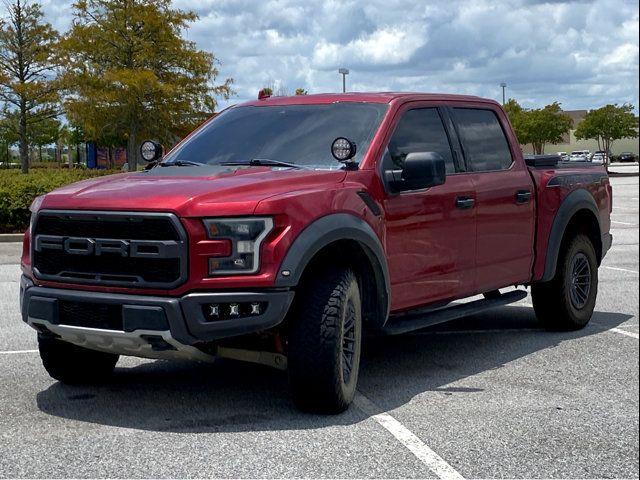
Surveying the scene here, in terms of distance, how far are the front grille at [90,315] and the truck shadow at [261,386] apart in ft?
1.94

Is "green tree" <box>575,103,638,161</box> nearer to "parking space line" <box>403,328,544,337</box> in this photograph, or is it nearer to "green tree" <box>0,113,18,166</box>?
"green tree" <box>0,113,18,166</box>

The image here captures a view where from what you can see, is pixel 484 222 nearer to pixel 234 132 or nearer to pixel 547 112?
pixel 234 132

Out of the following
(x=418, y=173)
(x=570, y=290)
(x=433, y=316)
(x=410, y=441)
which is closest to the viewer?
(x=410, y=441)

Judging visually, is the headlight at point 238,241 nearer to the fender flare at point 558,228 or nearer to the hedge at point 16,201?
the fender flare at point 558,228

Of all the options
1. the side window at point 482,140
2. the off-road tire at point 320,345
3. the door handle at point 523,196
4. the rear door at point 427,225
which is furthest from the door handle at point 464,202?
the off-road tire at point 320,345

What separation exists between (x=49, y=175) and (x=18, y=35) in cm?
2427

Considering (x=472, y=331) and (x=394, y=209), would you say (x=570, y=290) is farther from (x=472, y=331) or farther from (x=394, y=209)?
(x=394, y=209)

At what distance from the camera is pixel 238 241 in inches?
211

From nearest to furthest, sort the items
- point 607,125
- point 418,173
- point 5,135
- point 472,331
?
point 418,173 < point 472,331 < point 5,135 < point 607,125

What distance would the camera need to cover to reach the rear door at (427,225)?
641 cm

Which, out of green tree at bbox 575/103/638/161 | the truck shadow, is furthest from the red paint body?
green tree at bbox 575/103/638/161

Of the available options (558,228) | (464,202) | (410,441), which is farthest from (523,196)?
(410,441)

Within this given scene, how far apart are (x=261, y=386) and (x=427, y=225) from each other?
150 cm

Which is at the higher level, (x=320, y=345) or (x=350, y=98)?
(x=350, y=98)
